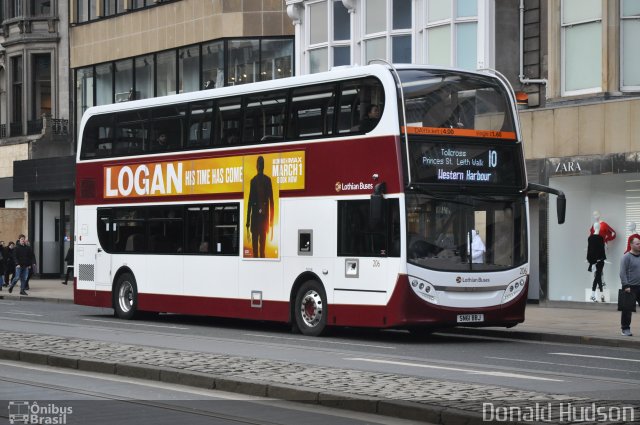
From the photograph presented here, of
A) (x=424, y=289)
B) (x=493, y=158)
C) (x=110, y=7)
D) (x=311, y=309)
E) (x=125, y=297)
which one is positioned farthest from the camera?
(x=110, y=7)

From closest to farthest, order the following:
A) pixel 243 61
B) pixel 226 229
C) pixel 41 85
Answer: pixel 226 229 → pixel 243 61 → pixel 41 85

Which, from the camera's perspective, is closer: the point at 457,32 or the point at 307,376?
the point at 307,376

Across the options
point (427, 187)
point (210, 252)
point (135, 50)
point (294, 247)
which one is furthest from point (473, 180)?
point (135, 50)

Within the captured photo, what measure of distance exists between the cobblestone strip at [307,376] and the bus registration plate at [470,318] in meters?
5.55

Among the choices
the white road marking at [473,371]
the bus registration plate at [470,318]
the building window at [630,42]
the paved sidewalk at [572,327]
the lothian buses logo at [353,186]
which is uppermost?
the building window at [630,42]

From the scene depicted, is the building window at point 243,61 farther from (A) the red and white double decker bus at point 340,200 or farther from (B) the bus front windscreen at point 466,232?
(B) the bus front windscreen at point 466,232

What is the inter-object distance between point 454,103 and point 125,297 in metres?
9.80

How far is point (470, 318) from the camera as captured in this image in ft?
68.8

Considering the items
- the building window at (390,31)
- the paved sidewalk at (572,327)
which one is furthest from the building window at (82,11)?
the paved sidewalk at (572,327)

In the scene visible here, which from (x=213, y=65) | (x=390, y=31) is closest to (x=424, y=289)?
(x=390, y=31)

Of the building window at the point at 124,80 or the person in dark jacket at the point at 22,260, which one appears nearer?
the person in dark jacket at the point at 22,260

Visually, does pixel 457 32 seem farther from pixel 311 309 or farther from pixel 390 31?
pixel 311 309

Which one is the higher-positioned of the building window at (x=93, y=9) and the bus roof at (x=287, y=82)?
the building window at (x=93, y=9)

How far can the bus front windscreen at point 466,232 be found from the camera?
2062cm
